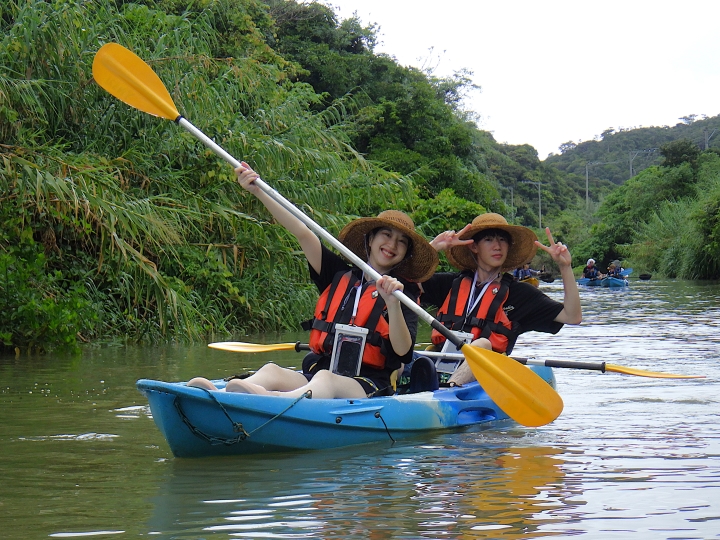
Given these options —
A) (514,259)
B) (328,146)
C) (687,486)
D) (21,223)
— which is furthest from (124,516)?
(328,146)

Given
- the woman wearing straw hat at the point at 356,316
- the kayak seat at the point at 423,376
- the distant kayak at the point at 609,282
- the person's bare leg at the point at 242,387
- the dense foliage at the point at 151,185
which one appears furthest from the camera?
the distant kayak at the point at 609,282

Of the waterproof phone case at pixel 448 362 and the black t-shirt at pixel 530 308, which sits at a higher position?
the black t-shirt at pixel 530 308

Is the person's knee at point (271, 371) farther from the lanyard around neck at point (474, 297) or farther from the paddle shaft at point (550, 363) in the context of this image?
the lanyard around neck at point (474, 297)

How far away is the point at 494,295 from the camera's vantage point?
18.1ft

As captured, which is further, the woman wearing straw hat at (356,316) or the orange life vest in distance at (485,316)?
the orange life vest in distance at (485,316)

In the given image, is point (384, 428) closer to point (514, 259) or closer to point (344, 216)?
point (514, 259)

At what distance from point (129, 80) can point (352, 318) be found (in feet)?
6.96

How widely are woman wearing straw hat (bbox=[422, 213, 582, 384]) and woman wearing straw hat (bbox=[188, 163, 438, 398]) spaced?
0.69 m

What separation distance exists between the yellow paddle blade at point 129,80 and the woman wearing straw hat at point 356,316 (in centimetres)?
116

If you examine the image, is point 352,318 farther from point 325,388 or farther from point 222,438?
point 222,438

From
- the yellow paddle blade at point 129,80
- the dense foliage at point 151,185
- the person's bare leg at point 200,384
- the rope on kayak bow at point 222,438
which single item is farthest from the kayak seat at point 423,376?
the dense foliage at point 151,185

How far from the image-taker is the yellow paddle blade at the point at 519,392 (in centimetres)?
466

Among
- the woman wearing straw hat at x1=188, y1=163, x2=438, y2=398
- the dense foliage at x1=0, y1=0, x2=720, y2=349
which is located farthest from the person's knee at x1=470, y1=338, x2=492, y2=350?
the dense foliage at x1=0, y1=0, x2=720, y2=349

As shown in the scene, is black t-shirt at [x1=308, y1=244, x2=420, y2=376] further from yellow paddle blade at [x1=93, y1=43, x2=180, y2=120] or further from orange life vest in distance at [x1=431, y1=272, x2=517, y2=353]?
yellow paddle blade at [x1=93, y1=43, x2=180, y2=120]
